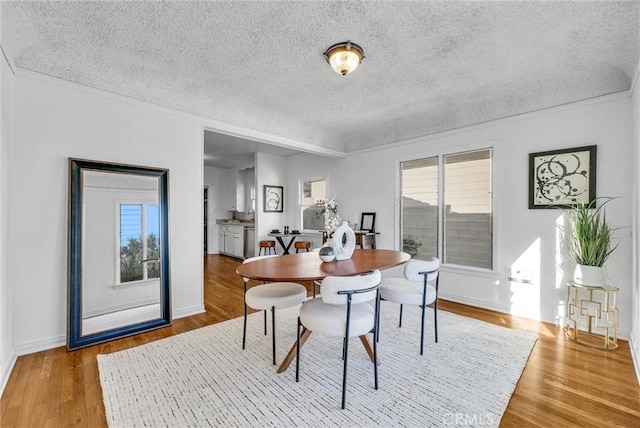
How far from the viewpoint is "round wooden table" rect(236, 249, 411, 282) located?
1848 millimetres

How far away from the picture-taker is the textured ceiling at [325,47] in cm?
191

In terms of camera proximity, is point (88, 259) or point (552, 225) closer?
point (88, 259)

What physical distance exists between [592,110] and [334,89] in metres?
2.68

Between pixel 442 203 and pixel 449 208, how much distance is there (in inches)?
4.7

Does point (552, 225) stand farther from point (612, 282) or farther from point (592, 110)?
point (592, 110)

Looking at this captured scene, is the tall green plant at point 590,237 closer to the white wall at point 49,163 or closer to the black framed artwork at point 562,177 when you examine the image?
the black framed artwork at point 562,177

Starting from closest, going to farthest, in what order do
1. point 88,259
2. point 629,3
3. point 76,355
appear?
point 629,3 < point 76,355 < point 88,259

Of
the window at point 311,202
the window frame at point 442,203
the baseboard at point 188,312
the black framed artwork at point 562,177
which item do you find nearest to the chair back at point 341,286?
the baseboard at point 188,312

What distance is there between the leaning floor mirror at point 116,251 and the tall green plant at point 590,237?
4181 millimetres

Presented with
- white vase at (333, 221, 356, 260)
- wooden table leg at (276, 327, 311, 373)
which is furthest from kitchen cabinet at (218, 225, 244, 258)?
wooden table leg at (276, 327, 311, 373)

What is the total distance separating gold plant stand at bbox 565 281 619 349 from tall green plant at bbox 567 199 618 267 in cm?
26

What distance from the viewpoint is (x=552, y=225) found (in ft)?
10.2

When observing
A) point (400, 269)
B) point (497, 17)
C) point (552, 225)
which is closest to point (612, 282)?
point (552, 225)

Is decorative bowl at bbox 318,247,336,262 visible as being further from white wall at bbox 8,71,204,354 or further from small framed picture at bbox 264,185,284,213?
small framed picture at bbox 264,185,284,213
